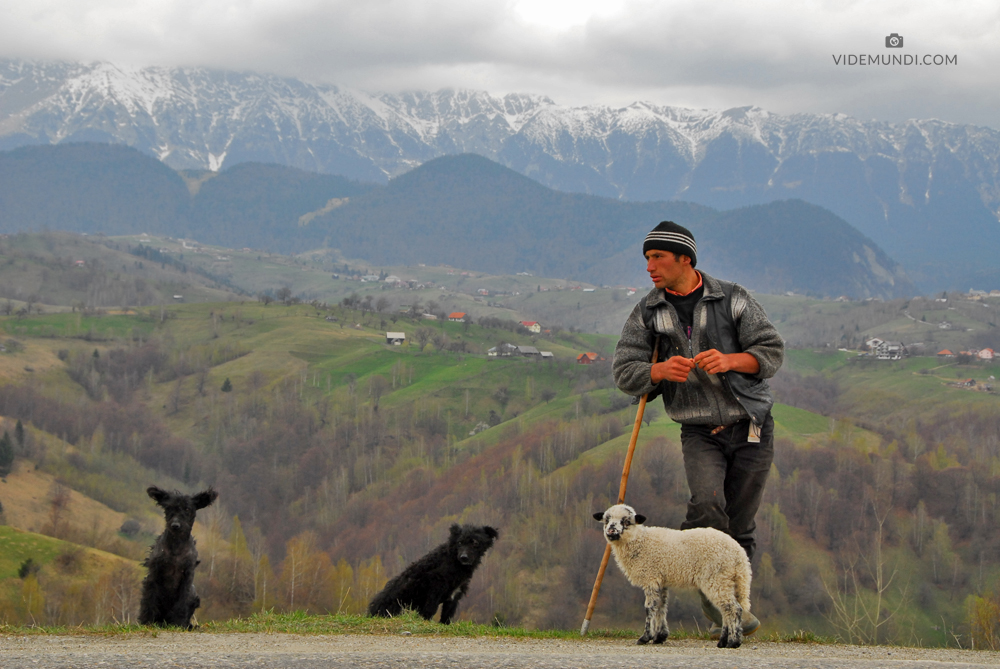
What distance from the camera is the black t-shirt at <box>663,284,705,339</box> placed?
34.6 feet

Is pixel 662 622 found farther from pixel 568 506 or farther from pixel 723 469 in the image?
pixel 568 506

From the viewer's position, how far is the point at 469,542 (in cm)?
1529

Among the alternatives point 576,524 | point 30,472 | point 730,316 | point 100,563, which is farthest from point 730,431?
point 30,472

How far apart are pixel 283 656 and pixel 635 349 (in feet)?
17.5

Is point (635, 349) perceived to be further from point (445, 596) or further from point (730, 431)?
point (445, 596)

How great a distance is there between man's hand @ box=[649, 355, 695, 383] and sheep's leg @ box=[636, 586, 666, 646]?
2.59 m

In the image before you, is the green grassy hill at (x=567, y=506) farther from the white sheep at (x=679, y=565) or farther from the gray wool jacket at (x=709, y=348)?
the gray wool jacket at (x=709, y=348)

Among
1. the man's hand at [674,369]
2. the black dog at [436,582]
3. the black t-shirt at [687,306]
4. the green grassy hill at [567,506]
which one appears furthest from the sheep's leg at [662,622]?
the green grassy hill at [567,506]

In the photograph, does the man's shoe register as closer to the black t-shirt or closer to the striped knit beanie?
the black t-shirt

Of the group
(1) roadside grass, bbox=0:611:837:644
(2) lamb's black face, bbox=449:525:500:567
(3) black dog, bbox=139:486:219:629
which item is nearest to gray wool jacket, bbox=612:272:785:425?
(1) roadside grass, bbox=0:611:837:644

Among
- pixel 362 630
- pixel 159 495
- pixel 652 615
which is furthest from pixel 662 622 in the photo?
pixel 159 495

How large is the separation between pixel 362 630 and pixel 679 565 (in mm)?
4121

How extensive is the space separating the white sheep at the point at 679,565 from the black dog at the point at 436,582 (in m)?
4.77

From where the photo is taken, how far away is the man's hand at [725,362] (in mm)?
9664
